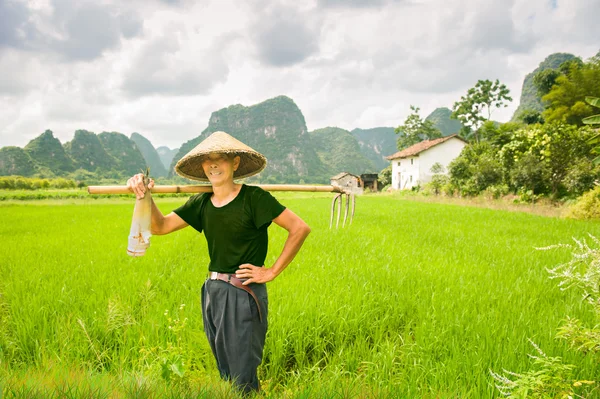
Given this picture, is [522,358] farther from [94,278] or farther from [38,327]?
[94,278]

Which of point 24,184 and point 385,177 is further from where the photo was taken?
point 385,177

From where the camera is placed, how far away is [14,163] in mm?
43812

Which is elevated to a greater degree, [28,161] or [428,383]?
[28,161]

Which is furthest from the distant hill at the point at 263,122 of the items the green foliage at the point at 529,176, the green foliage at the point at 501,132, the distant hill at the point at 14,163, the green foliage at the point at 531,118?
the green foliage at the point at 529,176

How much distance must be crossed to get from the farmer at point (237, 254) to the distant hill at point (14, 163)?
50591mm

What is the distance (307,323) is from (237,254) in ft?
Answer: 4.43

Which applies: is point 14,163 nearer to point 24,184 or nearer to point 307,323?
point 24,184

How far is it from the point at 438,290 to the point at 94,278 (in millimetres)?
4033

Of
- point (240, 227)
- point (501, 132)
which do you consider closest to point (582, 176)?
point (501, 132)

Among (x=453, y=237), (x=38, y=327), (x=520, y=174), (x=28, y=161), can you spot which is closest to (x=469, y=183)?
(x=520, y=174)

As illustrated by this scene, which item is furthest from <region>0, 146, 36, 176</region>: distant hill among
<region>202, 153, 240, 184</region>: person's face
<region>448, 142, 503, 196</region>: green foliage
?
<region>202, 153, 240, 184</region>: person's face

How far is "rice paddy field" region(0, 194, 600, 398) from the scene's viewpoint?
6.42 feet

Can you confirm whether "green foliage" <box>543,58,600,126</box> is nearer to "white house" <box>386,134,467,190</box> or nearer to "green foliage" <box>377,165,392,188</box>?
"white house" <box>386,134,467,190</box>

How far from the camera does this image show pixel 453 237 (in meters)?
7.63
